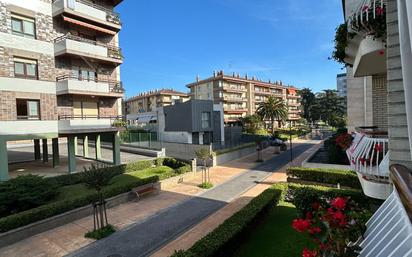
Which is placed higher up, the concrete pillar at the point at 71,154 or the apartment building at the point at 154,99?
the apartment building at the point at 154,99

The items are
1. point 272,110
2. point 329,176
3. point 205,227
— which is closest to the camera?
point 205,227

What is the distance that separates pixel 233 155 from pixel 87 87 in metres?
17.7

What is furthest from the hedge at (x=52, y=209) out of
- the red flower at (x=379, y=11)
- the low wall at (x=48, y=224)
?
the red flower at (x=379, y=11)

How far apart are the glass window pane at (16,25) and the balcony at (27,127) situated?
20.7 feet

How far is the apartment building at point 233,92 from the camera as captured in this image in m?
63.2

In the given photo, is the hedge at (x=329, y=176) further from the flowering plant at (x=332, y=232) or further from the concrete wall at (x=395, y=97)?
the flowering plant at (x=332, y=232)

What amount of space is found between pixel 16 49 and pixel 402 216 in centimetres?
2178

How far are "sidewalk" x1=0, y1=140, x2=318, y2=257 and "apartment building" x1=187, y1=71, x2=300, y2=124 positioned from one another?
4276cm

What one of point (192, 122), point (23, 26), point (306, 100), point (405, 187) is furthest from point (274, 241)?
point (306, 100)

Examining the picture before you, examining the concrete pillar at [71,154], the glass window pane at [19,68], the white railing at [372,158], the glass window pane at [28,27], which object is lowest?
the concrete pillar at [71,154]

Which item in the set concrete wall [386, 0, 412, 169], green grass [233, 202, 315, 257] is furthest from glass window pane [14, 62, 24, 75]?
concrete wall [386, 0, 412, 169]

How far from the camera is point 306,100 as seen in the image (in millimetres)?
101875

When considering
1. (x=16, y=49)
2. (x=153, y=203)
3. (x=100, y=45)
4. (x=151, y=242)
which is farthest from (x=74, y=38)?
(x=151, y=242)

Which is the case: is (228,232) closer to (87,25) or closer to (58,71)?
(58,71)
